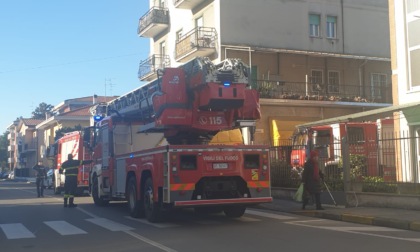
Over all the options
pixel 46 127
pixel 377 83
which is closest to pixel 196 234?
pixel 377 83

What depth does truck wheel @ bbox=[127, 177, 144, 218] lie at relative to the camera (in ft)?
43.3

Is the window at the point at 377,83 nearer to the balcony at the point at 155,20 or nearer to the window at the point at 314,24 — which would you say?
the window at the point at 314,24

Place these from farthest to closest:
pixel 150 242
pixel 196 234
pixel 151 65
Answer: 1. pixel 151 65
2. pixel 196 234
3. pixel 150 242

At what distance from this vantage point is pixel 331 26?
31734 mm

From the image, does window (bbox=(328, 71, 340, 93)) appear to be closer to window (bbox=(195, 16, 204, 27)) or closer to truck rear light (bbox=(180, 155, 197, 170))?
window (bbox=(195, 16, 204, 27))

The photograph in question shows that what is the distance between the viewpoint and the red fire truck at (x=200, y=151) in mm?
11336

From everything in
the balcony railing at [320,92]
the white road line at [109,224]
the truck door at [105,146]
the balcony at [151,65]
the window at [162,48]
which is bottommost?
the white road line at [109,224]

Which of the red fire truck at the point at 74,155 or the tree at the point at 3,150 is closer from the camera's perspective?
the red fire truck at the point at 74,155

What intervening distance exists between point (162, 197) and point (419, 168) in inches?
306

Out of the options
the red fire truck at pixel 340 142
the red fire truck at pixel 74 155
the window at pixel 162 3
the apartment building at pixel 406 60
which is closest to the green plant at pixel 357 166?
the red fire truck at pixel 340 142

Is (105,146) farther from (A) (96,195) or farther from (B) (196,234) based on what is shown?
(B) (196,234)

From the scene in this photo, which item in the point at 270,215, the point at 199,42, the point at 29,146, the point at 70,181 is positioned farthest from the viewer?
the point at 29,146

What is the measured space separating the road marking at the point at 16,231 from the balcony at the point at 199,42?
58.2ft

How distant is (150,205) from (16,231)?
3.15 m
